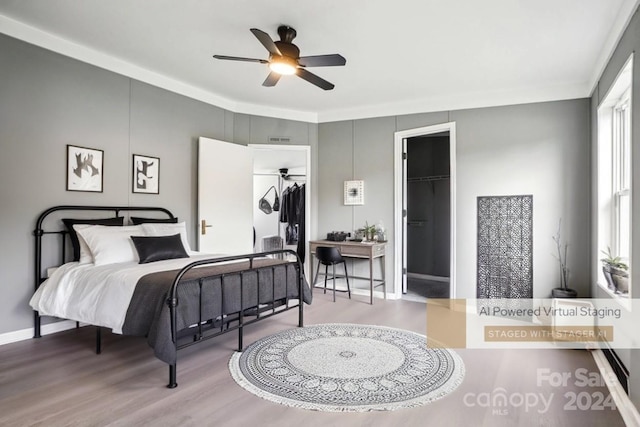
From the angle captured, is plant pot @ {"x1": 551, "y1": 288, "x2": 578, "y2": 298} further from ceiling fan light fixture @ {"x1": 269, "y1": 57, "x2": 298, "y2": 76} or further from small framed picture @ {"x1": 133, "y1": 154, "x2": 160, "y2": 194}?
small framed picture @ {"x1": 133, "y1": 154, "x2": 160, "y2": 194}

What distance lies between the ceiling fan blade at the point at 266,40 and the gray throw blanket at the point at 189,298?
174 centimetres

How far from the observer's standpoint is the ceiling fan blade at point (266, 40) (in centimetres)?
244

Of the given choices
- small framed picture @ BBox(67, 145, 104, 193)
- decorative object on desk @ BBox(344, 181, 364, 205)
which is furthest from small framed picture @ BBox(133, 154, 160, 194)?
decorative object on desk @ BBox(344, 181, 364, 205)

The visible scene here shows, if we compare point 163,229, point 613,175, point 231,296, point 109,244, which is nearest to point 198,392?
point 231,296

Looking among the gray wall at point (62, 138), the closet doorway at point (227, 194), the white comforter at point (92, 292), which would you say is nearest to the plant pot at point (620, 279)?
the white comforter at point (92, 292)

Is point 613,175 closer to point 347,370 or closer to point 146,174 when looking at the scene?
point 347,370

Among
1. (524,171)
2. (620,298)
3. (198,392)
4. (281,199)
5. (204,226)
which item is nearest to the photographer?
(198,392)

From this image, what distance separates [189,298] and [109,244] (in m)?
1.25

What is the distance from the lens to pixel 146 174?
3.96 m

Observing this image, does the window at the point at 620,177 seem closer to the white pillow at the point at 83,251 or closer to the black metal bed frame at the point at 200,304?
the black metal bed frame at the point at 200,304

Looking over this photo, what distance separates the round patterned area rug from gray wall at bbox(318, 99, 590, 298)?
176 centimetres

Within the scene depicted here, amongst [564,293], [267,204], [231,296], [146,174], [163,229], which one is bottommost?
[564,293]

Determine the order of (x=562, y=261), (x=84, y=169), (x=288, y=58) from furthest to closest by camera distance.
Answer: (x=562, y=261) → (x=84, y=169) → (x=288, y=58)

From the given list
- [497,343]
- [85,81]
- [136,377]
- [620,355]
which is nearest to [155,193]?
[85,81]
